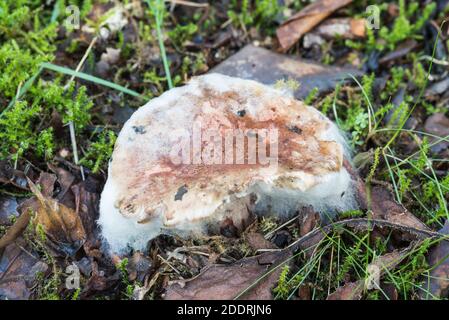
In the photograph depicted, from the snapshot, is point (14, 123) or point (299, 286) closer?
point (299, 286)

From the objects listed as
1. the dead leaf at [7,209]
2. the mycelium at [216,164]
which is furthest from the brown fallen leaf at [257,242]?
the dead leaf at [7,209]

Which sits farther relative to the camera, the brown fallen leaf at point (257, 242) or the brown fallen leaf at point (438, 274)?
the brown fallen leaf at point (257, 242)

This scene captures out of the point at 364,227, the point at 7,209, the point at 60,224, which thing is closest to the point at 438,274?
the point at 364,227

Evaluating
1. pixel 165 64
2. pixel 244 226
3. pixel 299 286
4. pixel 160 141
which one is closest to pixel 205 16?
pixel 165 64

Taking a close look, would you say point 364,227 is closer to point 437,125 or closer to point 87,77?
point 437,125

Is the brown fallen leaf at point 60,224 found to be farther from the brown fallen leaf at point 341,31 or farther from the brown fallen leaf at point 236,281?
the brown fallen leaf at point 341,31

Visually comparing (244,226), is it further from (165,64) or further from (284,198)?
(165,64)
